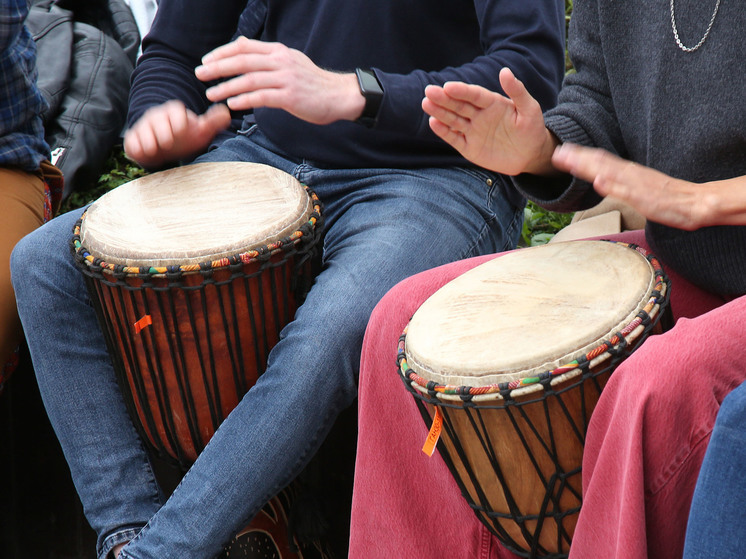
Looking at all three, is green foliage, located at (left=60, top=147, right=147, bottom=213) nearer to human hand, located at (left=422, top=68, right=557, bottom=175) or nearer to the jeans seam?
the jeans seam

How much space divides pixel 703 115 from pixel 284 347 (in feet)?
2.74

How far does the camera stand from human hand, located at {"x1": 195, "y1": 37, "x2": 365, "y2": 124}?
1561mm

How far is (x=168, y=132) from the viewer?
180 centimetres

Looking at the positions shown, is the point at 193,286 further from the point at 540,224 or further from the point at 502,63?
the point at 540,224

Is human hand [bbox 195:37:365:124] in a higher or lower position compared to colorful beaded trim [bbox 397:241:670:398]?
higher

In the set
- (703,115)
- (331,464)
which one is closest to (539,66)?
(703,115)

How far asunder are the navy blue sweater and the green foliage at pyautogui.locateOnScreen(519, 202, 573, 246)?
2.83ft

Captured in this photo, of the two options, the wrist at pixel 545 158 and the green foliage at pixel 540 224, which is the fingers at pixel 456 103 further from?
the green foliage at pixel 540 224

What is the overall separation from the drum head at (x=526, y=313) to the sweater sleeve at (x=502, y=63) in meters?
0.48

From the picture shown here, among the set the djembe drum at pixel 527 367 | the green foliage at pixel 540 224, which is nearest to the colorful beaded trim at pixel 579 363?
the djembe drum at pixel 527 367

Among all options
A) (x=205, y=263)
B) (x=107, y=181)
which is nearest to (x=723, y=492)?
(x=205, y=263)

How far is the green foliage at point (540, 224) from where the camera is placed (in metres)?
2.70

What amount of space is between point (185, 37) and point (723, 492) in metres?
1.84

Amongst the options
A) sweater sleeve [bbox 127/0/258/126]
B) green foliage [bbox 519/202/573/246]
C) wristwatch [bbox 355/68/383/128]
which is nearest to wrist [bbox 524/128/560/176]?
wristwatch [bbox 355/68/383/128]
